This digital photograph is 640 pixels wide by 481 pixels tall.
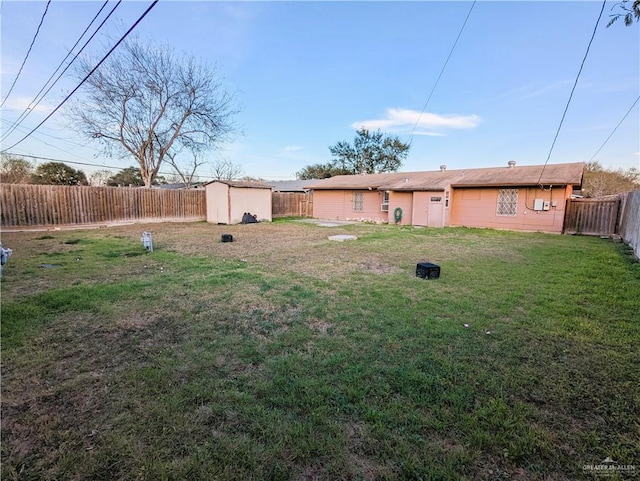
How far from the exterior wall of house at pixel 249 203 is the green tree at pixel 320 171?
20422 mm

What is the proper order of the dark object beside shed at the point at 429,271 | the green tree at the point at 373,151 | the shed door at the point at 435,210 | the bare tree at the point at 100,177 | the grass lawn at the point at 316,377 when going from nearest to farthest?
the grass lawn at the point at 316,377
the dark object beside shed at the point at 429,271
the shed door at the point at 435,210
the bare tree at the point at 100,177
the green tree at the point at 373,151

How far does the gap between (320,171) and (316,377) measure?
37.4 meters

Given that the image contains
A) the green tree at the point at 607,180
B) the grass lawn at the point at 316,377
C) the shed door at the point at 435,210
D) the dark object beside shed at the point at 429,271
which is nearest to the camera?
the grass lawn at the point at 316,377

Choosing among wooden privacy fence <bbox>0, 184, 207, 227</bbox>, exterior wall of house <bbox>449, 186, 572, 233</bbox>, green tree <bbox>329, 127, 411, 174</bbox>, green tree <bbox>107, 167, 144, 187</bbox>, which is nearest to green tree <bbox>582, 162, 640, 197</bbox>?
exterior wall of house <bbox>449, 186, 572, 233</bbox>

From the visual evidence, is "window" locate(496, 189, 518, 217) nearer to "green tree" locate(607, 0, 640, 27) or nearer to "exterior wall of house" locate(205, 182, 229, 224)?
"green tree" locate(607, 0, 640, 27)

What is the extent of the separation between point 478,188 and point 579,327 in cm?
1266

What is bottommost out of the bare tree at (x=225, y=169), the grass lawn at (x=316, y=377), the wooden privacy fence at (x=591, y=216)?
the grass lawn at (x=316, y=377)

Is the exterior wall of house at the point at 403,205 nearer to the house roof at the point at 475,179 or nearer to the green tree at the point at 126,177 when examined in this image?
the house roof at the point at 475,179

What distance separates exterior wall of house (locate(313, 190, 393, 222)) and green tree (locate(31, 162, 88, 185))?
22.6m

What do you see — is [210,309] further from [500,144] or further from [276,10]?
[500,144]

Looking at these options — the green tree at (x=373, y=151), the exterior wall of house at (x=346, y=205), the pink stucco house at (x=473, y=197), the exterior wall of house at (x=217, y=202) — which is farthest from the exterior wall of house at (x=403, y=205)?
the green tree at (x=373, y=151)

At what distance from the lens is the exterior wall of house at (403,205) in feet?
52.1

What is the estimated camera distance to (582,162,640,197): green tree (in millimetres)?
22609

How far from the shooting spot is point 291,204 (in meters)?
20.4
